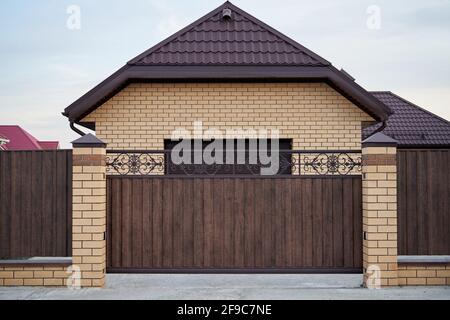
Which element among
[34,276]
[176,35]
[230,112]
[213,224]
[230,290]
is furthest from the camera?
[176,35]

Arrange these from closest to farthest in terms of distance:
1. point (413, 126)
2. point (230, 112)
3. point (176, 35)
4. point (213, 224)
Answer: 1. point (213, 224)
2. point (230, 112)
3. point (176, 35)
4. point (413, 126)

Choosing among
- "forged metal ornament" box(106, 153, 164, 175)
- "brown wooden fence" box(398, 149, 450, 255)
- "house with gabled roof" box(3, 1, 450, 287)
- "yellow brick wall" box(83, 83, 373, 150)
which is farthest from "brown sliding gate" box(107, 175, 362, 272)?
"yellow brick wall" box(83, 83, 373, 150)

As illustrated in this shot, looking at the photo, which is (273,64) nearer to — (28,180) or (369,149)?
(369,149)

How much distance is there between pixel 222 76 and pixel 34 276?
4.52 m

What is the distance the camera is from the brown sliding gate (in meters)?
7.86

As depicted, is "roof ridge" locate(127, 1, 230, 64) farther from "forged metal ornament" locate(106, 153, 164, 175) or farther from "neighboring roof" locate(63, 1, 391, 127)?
"forged metal ornament" locate(106, 153, 164, 175)

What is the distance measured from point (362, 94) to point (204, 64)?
110 inches

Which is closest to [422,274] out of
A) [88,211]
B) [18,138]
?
[88,211]

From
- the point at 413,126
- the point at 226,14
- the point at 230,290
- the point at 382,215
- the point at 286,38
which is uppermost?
the point at 226,14

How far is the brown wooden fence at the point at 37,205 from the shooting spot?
7.77 metres

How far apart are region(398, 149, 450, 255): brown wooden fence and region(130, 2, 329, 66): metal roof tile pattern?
9.66ft

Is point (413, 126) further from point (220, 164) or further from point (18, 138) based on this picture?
point (18, 138)

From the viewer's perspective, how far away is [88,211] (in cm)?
759

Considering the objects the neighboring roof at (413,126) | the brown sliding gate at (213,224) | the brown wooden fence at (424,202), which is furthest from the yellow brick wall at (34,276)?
the neighboring roof at (413,126)
